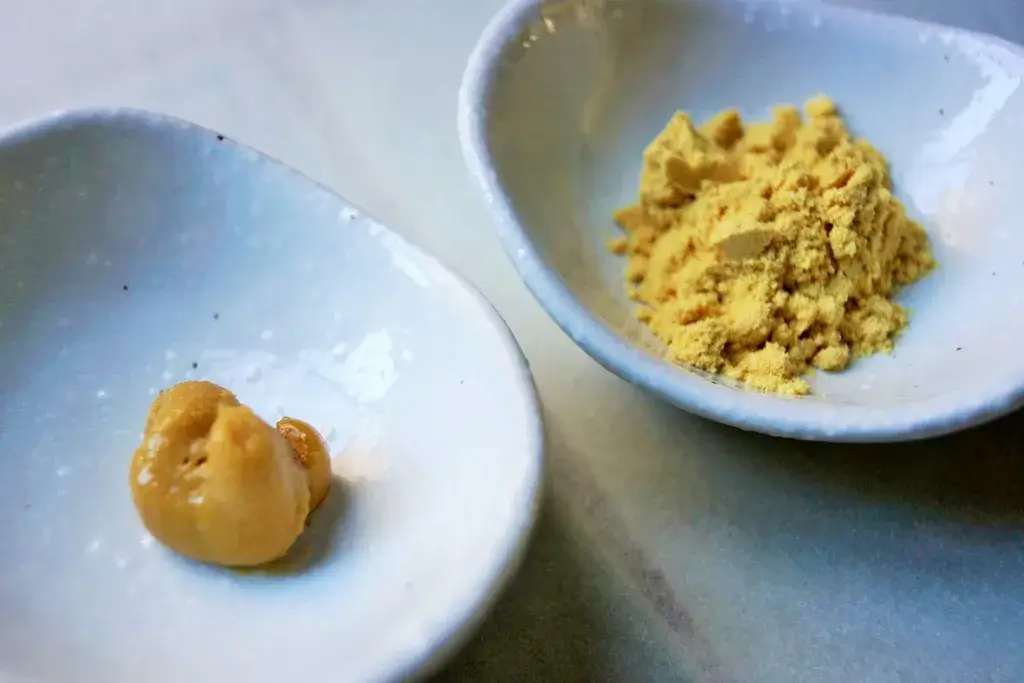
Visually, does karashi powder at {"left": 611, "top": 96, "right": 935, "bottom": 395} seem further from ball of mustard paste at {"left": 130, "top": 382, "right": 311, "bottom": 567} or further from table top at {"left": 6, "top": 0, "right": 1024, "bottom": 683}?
ball of mustard paste at {"left": 130, "top": 382, "right": 311, "bottom": 567}

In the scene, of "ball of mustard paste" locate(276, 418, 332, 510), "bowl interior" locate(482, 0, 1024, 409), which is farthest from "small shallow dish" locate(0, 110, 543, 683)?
"bowl interior" locate(482, 0, 1024, 409)

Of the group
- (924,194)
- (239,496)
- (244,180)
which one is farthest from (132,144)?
(924,194)

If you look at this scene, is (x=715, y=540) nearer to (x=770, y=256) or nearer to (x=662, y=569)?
(x=662, y=569)

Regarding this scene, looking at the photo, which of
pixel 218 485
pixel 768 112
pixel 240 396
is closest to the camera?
pixel 218 485

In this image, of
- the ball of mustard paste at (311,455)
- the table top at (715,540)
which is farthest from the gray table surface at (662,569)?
the ball of mustard paste at (311,455)

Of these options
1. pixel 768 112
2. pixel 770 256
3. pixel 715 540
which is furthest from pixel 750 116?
pixel 715 540

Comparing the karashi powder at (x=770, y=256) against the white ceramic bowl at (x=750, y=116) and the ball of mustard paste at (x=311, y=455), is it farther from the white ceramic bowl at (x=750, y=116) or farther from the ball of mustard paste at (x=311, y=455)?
the ball of mustard paste at (x=311, y=455)
